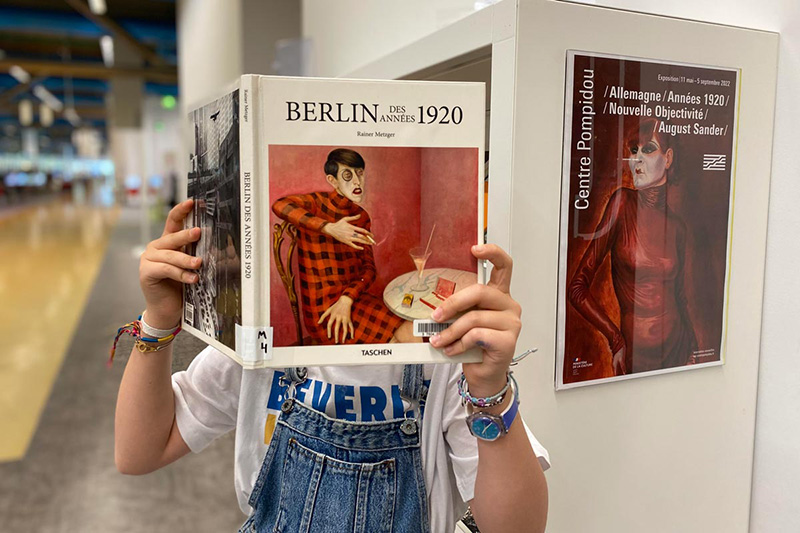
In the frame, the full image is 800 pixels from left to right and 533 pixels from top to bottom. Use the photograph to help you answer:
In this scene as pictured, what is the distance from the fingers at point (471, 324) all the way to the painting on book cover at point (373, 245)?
30mm

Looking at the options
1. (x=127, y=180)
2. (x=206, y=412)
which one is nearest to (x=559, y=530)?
(x=206, y=412)

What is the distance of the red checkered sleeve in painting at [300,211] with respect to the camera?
73cm

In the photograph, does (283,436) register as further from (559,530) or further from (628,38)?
(628,38)

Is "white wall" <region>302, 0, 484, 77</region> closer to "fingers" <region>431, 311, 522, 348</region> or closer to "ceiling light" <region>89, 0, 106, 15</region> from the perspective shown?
"fingers" <region>431, 311, 522, 348</region>

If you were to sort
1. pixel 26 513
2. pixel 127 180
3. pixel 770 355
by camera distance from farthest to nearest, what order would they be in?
1. pixel 127 180
2. pixel 26 513
3. pixel 770 355

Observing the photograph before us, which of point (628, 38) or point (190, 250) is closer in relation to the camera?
point (190, 250)

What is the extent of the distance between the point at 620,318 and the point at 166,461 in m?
0.78

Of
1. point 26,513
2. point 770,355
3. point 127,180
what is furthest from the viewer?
point 127,180

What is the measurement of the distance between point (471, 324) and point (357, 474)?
33 centimetres

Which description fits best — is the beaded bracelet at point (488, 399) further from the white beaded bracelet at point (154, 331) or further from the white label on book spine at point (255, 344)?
the white beaded bracelet at point (154, 331)

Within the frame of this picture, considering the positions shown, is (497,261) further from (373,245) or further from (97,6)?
(97,6)

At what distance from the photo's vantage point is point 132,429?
1.03 m

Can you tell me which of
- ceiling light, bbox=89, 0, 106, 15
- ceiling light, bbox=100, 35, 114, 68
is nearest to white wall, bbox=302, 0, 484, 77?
ceiling light, bbox=89, 0, 106, 15

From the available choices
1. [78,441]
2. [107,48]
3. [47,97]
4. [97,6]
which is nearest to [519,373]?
[78,441]
